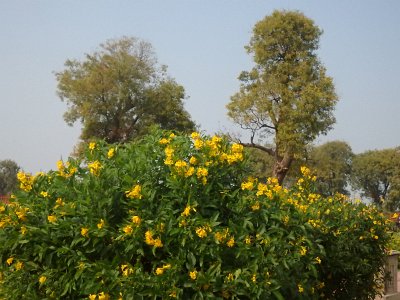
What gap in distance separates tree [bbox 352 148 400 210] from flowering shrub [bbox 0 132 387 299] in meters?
60.9

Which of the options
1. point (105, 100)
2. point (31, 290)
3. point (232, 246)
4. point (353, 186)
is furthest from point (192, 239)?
point (353, 186)

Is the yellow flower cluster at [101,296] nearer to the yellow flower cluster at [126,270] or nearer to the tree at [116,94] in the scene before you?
the yellow flower cluster at [126,270]

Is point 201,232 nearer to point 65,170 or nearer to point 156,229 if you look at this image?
point 156,229

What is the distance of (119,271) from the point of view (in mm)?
3750

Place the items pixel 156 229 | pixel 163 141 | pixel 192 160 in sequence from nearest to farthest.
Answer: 1. pixel 156 229
2. pixel 192 160
3. pixel 163 141

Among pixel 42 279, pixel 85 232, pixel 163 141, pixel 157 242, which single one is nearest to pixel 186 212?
pixel 157 242

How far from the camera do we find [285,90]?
31734 millimetres

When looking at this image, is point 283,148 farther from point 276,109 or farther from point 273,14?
point 273,14

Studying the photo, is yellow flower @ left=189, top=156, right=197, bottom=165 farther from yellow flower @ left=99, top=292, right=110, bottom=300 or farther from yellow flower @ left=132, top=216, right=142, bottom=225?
yellow flower @ left=99, top=292, right=110, bottom=300

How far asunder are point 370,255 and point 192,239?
3937 mm

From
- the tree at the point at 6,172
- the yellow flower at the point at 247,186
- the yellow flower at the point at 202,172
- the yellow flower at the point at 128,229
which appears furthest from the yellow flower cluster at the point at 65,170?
the tree at the point at 6,172

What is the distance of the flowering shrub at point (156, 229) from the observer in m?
3.69

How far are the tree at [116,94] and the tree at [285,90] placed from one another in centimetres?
794

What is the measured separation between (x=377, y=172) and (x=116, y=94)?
39.3m
